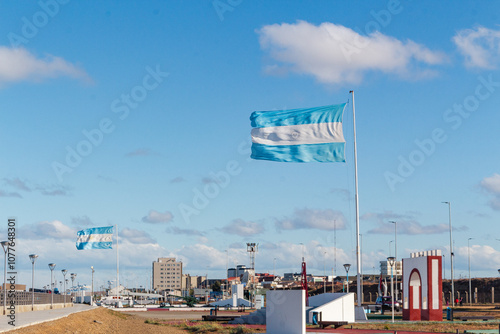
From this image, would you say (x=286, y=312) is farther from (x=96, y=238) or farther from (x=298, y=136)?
(x=96, y=238)

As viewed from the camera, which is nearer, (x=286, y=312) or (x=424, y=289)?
(x=286, y=312)

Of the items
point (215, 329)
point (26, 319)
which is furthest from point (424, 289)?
point (26, 319)

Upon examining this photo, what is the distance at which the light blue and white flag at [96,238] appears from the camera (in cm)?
8188

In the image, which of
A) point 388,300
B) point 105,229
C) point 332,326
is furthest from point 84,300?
point 332,326

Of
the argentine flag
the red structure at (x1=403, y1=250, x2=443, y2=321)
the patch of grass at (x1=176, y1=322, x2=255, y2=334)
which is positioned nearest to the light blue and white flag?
the patch of grass at (x1=176, y1=322, x2=255, y2=334)

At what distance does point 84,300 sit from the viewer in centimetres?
11612

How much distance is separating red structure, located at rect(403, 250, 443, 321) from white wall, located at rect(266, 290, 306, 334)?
1663 cm

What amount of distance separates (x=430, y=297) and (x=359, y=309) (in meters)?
4.91

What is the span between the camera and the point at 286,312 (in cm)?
2998

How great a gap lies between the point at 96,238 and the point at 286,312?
56364 millimetres

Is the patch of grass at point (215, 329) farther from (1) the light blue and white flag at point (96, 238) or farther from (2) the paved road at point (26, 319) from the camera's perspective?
(1) the light blue and white flag at point (96, 238)

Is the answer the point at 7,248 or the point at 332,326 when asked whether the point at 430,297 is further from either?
the point at 7,248

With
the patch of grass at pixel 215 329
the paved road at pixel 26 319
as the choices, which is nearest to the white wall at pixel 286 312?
the patch of grass at pixel 215 329

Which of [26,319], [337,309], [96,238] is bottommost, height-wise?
[337,309]
